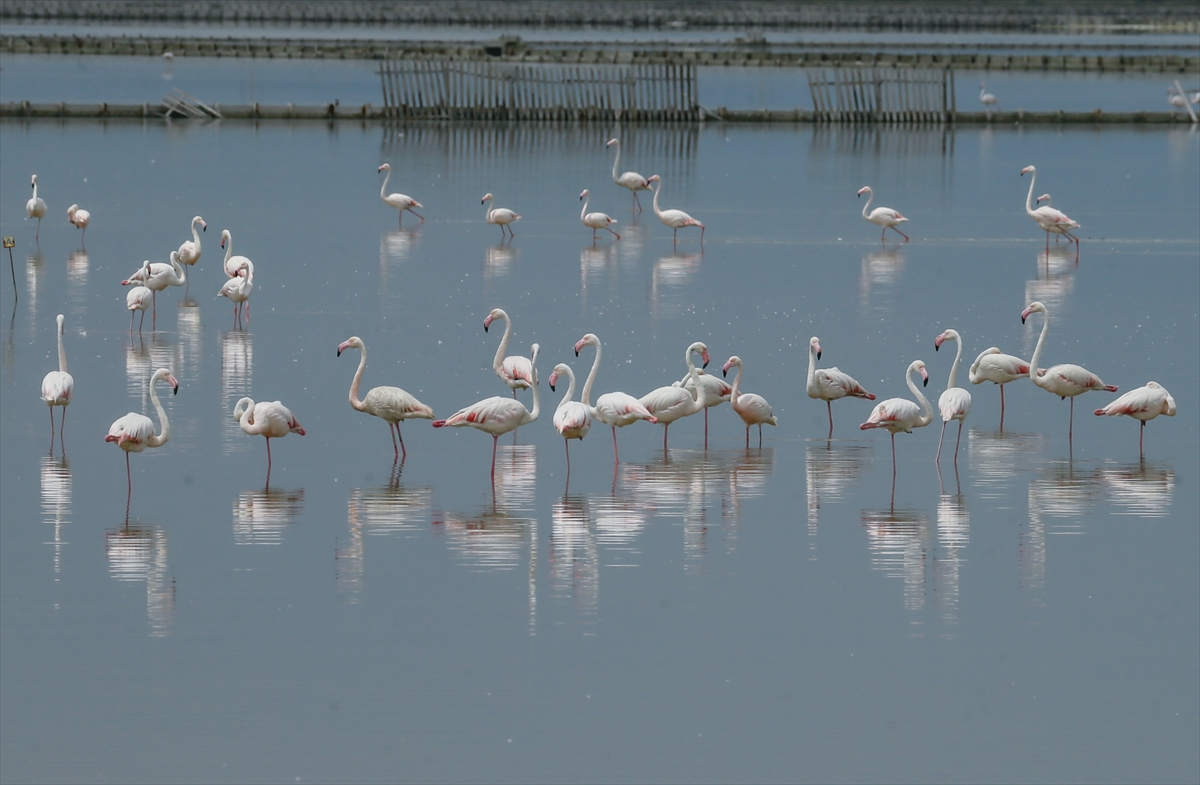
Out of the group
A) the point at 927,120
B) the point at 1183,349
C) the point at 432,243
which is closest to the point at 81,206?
the point at 432,243

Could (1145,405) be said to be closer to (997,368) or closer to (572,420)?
(997,368)

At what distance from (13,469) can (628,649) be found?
4899mm

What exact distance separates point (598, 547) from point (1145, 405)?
432 cm

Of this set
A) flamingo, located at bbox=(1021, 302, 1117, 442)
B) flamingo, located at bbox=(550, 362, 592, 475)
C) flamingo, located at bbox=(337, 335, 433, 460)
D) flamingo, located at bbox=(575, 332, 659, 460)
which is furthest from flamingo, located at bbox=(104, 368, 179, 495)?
flamingo, located at bbox=(1021, 302, 1117, 442)

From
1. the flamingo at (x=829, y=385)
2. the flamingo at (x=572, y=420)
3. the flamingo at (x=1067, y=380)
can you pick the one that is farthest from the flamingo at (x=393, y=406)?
the flamingo at (x=1067, y=380)

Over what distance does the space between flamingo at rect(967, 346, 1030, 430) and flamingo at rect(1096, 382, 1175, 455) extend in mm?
1107

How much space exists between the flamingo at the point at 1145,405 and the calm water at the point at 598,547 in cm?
30

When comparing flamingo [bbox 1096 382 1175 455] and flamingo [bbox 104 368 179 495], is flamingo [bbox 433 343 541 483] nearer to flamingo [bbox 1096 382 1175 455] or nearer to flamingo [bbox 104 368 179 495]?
flamingo [bbox 104 368 179 495]

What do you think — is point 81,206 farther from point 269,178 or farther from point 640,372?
point 640,372

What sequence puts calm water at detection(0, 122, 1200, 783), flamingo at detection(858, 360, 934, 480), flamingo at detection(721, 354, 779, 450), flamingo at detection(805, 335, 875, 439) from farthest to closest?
flamingo at detection(805, 335, 875, 439) < flamingo at detection(721, 354, 779, 450) < flamingo at detection(858, 360, 934, 480) < calm water at detection(0, 122, 1200, 783)

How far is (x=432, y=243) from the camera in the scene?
22.4 meters

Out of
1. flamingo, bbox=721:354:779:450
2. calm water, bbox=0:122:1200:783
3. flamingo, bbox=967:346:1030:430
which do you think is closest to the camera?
calm water, bbox=0:122:1200:783

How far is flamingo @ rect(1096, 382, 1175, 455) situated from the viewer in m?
11.8

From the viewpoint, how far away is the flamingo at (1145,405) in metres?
11.8
